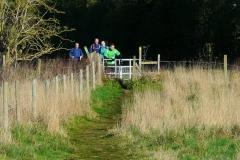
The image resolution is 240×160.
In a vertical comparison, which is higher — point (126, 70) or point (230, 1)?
point (230, 1)

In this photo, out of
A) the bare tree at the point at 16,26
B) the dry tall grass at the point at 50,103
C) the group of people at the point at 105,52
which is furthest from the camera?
the group of people at the point at 105,52

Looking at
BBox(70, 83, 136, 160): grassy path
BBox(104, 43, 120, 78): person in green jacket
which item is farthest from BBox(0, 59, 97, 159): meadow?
BBox(104, 43, 120, 78): person in green jacket

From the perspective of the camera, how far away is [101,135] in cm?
1251

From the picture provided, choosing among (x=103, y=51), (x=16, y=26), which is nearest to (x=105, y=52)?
(x=103, y=51)

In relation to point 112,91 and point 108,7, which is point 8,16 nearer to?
point 112,91

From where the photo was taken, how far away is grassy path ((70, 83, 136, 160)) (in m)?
10.5

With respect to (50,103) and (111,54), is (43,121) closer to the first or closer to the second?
(50,103)

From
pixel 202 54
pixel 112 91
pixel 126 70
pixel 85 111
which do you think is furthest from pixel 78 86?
pixel 202 54

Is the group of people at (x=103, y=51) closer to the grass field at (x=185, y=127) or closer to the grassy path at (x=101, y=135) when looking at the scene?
the grassy path at (x=101, y=135)

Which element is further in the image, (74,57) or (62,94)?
(74,57)

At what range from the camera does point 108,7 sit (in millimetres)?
69750

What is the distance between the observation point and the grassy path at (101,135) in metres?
10.5

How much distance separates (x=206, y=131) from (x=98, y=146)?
219 centimetres

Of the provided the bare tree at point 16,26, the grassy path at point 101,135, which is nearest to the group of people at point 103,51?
the bare tree at point 16,26
